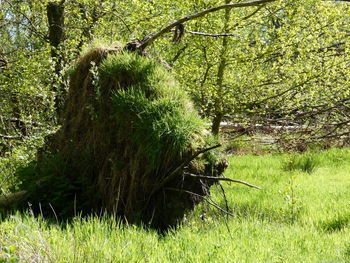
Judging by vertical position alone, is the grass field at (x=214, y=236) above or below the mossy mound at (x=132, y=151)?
below

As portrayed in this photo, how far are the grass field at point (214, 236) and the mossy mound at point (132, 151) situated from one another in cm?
33

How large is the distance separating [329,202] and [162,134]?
12.1 ft

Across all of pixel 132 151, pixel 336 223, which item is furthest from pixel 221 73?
pixel 132 151

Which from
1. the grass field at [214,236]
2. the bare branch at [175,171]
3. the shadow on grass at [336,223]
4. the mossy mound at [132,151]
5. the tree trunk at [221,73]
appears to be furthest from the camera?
the tree trunk at [221,73]

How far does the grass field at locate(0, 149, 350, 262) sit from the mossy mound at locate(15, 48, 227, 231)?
1.08 ft

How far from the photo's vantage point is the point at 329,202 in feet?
22.1

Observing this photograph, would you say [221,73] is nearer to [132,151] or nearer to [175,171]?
[132,151]

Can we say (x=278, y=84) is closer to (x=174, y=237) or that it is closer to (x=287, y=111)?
(x=287, y=111)

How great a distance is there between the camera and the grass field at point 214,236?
351 cm

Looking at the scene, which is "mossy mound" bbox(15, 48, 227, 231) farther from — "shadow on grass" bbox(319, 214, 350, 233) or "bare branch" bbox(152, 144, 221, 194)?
"shadow on grass" bbox(319, 214, 350, 233)

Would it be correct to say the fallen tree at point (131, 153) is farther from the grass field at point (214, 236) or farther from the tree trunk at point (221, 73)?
the tree trunk at point (221, 73)

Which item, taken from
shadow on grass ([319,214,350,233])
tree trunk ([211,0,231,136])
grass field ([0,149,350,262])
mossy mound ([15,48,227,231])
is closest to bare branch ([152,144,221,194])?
mossy mound ([15,48,227,231])

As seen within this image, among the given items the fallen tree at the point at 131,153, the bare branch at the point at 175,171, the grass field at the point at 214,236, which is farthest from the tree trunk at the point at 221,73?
the bare branch at the point at 175,171

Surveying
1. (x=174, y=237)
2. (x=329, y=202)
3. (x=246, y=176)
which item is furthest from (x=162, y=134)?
(x=246, y=176)
